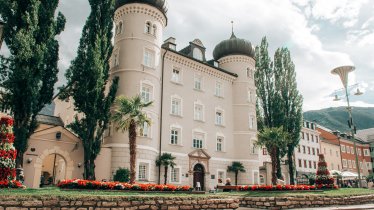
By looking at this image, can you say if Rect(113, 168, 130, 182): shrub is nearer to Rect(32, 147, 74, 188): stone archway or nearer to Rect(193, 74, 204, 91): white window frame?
Rect(32, 147, 74, 188): stone archway

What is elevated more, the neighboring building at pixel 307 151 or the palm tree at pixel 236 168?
the neighboring building at pixel 307 151

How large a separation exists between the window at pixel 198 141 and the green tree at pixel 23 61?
17.0 m

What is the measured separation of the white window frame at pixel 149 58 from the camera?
30.0 m

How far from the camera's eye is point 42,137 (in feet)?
79.1

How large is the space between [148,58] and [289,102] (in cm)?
1946

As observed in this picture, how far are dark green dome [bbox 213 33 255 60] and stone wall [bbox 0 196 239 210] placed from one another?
27.4m

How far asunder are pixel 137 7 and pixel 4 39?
522 inches

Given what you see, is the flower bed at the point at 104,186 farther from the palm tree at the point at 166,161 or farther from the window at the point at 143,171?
the palm tree at the point at 166,161

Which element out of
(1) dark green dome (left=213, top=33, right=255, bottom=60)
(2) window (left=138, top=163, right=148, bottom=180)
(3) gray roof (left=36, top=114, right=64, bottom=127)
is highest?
(1) dark green dome (left=213, top=33, right=255, bottom=60)

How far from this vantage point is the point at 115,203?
12.5 meters

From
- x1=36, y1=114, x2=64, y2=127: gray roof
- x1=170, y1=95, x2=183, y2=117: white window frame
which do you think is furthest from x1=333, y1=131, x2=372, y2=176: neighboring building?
x1=36, y1=114, x2=64, y2=127: gray roof

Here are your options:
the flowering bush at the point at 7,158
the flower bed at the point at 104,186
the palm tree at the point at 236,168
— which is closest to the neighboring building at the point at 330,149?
the palm tree at the point at 236,168

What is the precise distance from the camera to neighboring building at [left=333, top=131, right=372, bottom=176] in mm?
70562

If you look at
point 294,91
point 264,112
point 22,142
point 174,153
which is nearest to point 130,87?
point 174,153
